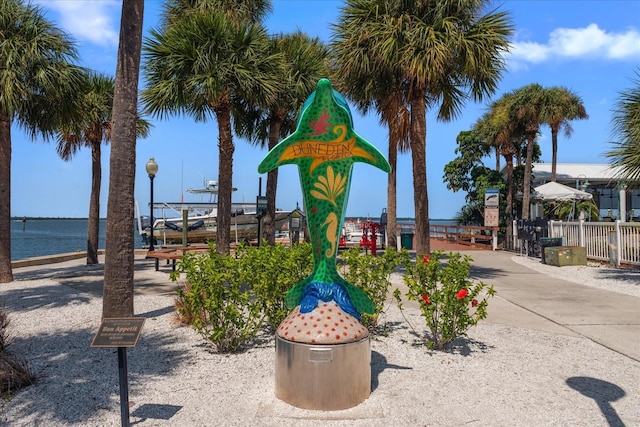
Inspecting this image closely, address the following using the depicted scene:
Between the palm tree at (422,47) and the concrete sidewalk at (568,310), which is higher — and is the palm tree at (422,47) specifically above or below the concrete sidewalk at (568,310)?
above

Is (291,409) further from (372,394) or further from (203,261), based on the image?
(203,261)

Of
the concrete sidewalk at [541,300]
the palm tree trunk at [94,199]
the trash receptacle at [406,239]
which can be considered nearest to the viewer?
the concrete sidewalk at [541,300]

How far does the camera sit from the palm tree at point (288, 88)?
1275cm

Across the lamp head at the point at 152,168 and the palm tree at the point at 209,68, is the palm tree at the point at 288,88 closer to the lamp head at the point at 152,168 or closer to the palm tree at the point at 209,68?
the palm tree at the point at 209,68

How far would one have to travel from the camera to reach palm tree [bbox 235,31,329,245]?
502 inches

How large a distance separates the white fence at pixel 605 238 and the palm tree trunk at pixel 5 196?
1589 centimetres

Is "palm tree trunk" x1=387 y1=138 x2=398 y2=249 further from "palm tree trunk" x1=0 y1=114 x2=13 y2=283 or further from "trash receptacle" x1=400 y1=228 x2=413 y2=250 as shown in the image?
"palm tree trunk" x1=0 y1=114 x2=13 y2=283

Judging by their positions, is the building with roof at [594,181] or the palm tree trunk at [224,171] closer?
the palm tree trunk at [224,171]

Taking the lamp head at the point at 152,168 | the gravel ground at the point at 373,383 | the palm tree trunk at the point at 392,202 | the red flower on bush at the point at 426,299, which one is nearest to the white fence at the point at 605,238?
the palm tree trunk at the point at 392,202

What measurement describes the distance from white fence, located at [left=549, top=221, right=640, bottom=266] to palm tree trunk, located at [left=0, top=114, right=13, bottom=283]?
52.1ft

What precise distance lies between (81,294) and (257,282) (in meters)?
5.21

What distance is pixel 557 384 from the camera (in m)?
4.44

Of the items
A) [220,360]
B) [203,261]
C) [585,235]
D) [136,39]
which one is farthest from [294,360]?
[585,235]

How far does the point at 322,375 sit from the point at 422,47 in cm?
788
